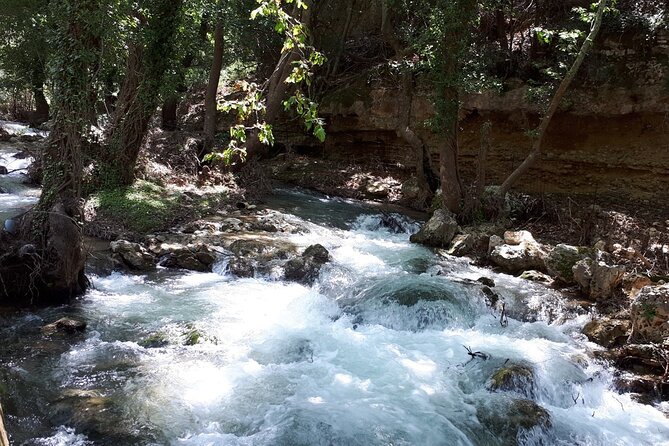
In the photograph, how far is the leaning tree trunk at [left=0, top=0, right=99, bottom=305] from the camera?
22.8 ft

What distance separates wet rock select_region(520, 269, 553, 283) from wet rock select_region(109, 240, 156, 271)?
6.42 metres

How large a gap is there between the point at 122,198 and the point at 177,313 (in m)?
4.89

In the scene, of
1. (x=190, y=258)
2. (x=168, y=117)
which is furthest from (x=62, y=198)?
(x=168, y=117)

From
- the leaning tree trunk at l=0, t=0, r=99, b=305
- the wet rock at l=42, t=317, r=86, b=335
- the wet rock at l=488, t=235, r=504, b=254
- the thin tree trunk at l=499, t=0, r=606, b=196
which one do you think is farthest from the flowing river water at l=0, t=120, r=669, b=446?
the thin tree trunk at l=499, t=0, r=606, b=196

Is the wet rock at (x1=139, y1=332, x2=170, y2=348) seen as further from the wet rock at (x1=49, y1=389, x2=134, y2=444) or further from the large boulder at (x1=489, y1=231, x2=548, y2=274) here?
the large boulder at (x1=489, y1=231, x2=548, y2=274)

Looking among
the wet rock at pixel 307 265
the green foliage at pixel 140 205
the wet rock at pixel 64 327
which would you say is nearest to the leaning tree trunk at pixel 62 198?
the wet rock at pixel 64 327

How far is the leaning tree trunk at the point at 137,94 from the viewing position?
459 inches

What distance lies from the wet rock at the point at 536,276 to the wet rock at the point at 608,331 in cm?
191

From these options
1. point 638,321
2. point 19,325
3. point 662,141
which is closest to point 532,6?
point 662,141

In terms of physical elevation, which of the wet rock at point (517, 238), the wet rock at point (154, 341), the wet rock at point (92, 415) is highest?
the wet rock at point (517, 238)

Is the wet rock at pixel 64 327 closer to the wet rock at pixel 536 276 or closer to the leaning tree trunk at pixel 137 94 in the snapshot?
the leaning tree trunk at pixel 137 94

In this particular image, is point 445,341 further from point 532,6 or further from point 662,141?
point 532,6

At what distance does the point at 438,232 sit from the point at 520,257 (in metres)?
1.99

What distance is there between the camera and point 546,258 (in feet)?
30.6
